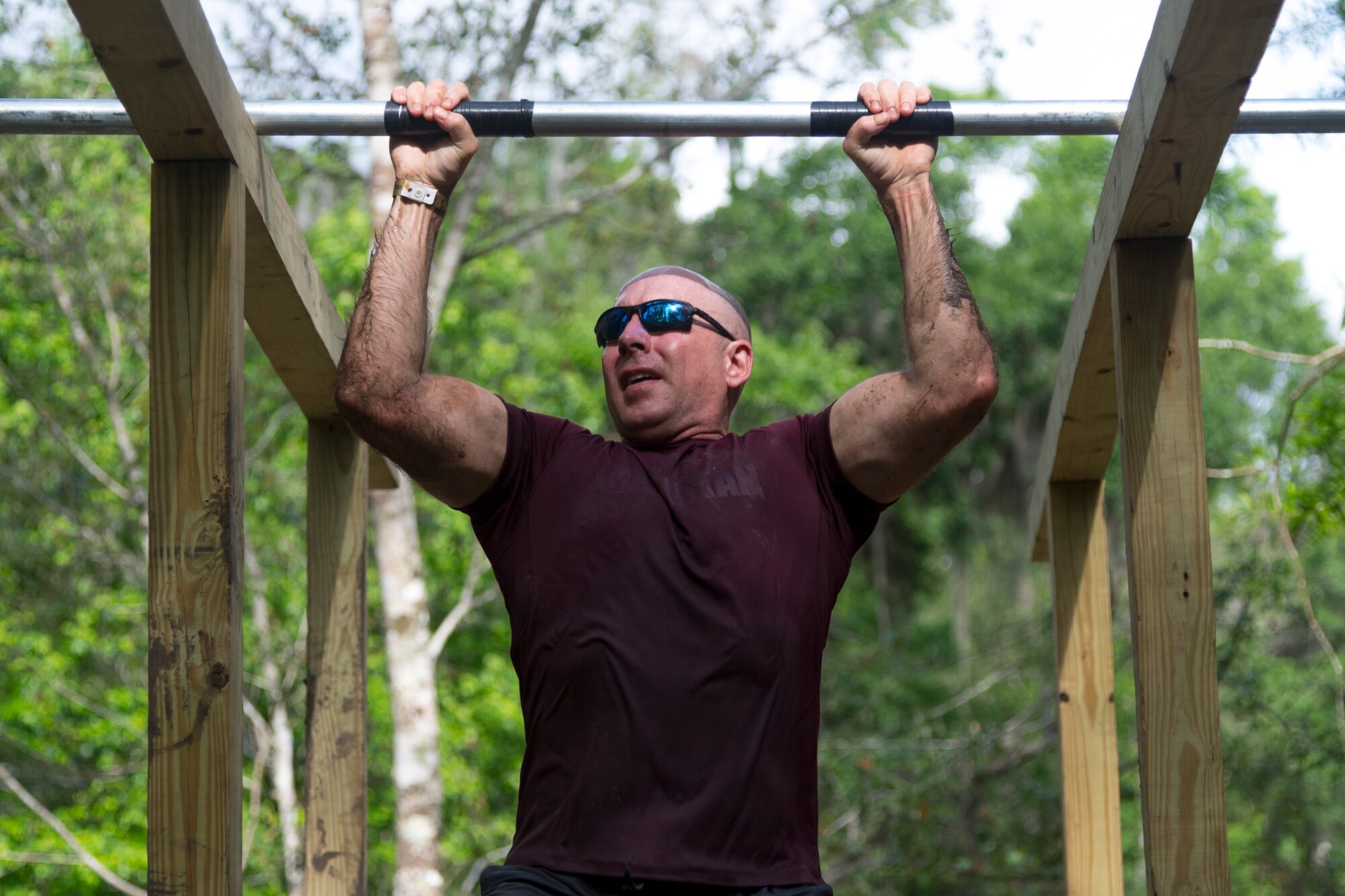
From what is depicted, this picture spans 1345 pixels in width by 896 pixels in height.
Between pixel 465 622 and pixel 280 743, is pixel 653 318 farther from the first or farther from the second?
pixel 465 622

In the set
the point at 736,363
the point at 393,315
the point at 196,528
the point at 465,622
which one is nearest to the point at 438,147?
the point at 393,315

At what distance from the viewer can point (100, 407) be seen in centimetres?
948

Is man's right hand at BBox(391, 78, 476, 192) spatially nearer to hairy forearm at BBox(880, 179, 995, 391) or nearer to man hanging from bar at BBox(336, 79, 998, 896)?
man hanging from bar at BBox(336, 79, 998, 896)

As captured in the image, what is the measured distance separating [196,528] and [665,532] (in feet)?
2.16

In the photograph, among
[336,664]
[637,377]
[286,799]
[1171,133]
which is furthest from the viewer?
[286,799]

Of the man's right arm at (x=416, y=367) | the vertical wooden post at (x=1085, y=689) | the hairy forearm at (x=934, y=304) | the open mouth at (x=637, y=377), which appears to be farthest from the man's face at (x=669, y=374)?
the vertical wooden post at (x=1085, y=689)

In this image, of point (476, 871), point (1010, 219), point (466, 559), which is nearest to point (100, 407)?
point (466, 559)

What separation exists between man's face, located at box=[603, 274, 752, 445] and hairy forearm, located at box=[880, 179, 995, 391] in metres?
0.35

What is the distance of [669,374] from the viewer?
2.16 metres

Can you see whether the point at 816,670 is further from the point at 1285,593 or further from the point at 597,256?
the point at 597,256

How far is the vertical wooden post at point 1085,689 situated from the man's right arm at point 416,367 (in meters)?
1.34

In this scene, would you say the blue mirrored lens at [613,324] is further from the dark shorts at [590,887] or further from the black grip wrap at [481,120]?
the dark shorts at [590,887]

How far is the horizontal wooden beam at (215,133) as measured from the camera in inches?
58.0

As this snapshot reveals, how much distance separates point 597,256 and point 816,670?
53.5 ft
